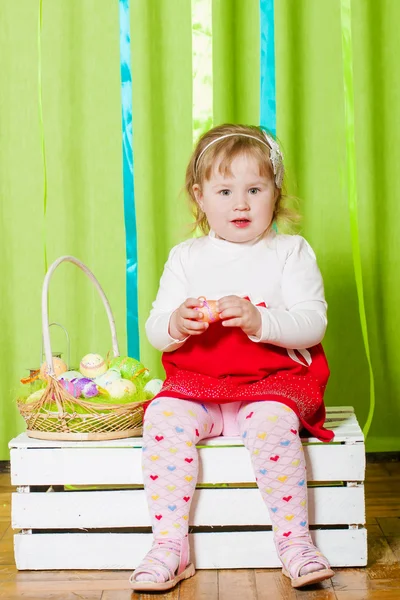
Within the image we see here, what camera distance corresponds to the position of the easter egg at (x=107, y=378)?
139 centimetres

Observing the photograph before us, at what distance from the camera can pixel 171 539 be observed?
3.97 ft

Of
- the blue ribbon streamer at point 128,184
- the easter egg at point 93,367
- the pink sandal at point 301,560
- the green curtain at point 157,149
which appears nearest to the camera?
the pink sandal at point 301,560

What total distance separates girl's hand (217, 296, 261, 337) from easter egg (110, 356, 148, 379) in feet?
0.90

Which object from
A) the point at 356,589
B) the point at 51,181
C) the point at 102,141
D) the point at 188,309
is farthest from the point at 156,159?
the point at 356,589

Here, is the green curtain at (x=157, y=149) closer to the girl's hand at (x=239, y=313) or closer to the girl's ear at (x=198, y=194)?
the girl's ear at (x=198, y=194)

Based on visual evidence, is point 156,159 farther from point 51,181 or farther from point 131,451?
point 131,451

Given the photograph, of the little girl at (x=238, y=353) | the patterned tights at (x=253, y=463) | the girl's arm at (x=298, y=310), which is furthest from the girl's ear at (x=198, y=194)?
the patterned tights at (x=253, y=463)

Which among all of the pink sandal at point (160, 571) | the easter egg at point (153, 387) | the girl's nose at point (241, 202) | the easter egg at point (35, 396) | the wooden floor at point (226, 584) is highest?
the girl's nose at point (241, 202)

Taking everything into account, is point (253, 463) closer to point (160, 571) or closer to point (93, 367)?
point (160, 571)

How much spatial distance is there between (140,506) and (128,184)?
78 cm

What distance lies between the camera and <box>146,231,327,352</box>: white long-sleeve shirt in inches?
52.8

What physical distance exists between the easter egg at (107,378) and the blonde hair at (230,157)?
0.34 meters

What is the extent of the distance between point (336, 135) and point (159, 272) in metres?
0.54

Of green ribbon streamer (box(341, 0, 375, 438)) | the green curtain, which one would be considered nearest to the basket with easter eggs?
green ribbon streamer (box(341, 0, 375, 438))
